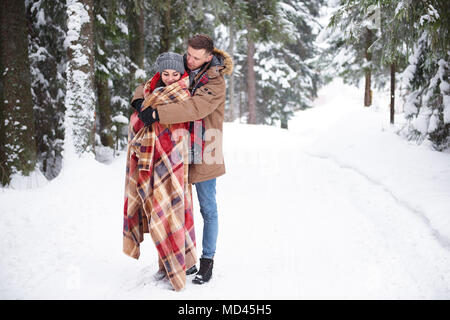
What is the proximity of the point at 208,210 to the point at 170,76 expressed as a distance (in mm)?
1275

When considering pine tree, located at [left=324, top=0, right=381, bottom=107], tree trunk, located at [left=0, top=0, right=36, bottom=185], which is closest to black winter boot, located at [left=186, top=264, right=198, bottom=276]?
tree trunk, located at [left=0, top=0, right=36, bottom=185]

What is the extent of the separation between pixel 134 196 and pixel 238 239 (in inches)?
74.6

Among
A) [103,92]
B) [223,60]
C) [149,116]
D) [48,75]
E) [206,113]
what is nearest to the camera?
[149,116]

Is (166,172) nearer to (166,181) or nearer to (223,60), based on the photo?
(166,181)

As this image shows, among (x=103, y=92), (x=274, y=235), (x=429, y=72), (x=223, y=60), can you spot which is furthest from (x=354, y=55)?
(x=223, y=60)

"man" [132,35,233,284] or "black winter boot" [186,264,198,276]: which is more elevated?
"man" [132,35,233,284]

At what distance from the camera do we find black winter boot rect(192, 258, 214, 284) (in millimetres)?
3256

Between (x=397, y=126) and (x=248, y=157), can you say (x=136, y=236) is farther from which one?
(x=397, y=126)

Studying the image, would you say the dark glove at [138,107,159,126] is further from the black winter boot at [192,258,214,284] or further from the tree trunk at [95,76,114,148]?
the tree trunk at [95,76,114,148]

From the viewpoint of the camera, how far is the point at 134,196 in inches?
123

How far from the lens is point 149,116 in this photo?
9.47 feet

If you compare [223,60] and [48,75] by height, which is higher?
[48,75]

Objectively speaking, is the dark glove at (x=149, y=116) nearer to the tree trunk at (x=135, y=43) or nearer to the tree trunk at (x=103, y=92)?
the tree trunk at (x=103, y=92)

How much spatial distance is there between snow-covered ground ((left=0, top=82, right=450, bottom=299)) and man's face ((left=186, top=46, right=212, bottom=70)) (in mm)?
2031
